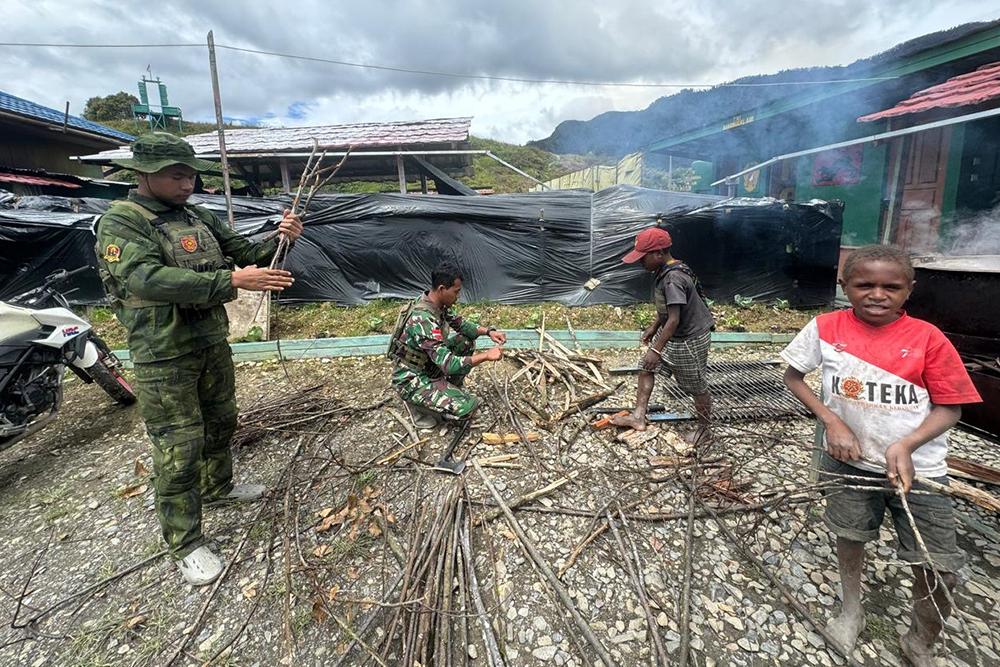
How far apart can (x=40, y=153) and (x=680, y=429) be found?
19795mm

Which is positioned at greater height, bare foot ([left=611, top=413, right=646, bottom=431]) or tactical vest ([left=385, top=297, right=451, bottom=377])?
tactical vest ([left=385, top=297, right=451, bottom=377])

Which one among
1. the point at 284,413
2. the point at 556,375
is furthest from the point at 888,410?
the point at 284,413

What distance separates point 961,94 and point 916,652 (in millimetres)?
7478

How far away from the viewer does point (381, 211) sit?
773 centimetres

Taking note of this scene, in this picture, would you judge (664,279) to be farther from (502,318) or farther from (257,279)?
(502,318)

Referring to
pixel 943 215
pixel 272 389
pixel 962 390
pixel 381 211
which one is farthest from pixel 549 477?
pixel 943 215

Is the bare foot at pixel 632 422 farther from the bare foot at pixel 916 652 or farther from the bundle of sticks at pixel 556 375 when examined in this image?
the bare foot at pixel 916 652

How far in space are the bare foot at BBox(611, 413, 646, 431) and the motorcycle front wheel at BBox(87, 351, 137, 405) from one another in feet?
16.3

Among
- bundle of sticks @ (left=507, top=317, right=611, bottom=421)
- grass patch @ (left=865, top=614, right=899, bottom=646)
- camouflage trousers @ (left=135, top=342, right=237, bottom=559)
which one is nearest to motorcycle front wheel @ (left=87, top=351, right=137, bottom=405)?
camouflage trousers @ (left=135, top=342, right=237, bottom=559)

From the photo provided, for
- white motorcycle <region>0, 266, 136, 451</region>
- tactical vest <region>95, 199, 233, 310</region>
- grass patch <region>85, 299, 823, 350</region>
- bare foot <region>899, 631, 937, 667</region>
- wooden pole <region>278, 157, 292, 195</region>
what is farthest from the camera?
wooden pole <region>278, 157, 292, 195</region>

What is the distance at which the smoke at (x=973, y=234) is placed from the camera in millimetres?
4836

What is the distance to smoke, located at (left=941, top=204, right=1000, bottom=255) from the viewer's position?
4.84 metres

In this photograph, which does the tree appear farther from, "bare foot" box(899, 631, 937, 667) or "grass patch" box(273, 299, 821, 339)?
"bare foot" box(899, 631, 937, 667)

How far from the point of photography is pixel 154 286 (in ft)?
6.87
